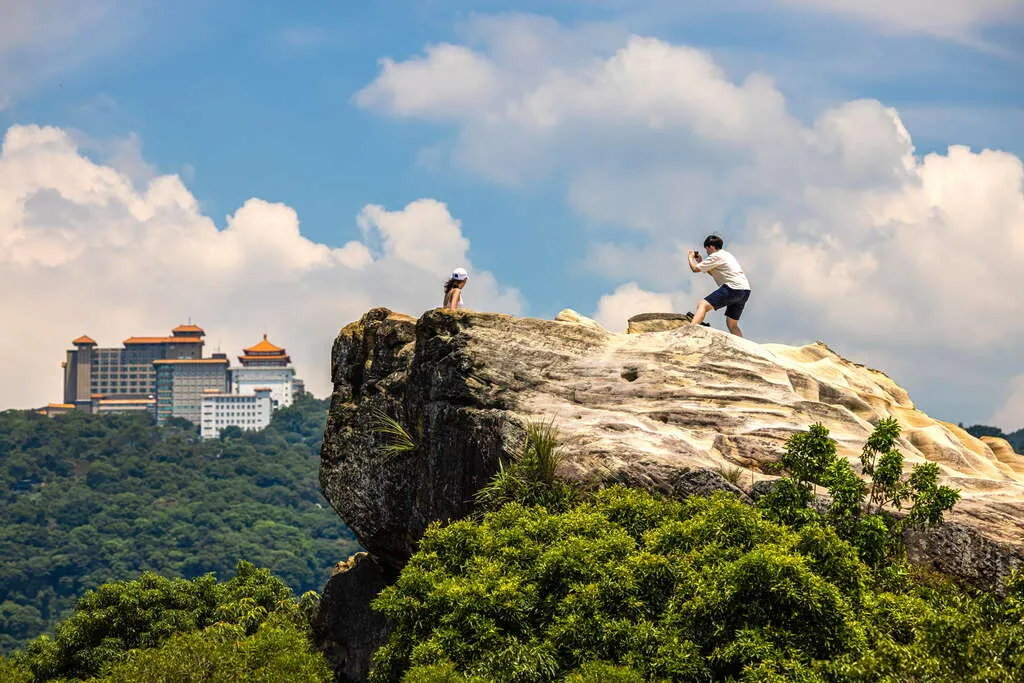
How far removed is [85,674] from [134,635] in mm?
1928

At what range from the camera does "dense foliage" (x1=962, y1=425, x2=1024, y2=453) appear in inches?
2586

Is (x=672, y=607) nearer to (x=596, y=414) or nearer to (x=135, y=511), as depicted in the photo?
(x=596, y=414)

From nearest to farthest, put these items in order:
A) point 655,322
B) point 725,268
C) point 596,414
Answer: point 596,414 → point 725,268 → point 655,322

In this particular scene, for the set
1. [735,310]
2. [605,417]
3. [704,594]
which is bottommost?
[704,594]

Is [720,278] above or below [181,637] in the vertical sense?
above

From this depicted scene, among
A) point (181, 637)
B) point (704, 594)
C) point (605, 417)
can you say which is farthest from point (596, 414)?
point (181, 637)

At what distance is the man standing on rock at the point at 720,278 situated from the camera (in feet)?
62.7

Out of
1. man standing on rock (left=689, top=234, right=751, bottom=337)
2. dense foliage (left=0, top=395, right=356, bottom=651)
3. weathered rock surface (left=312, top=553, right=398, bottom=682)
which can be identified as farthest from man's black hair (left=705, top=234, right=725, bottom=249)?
dense foliage (left=0, top=395, right=356, bottom=651)

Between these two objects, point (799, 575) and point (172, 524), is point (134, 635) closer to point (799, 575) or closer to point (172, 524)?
point (799, 575)

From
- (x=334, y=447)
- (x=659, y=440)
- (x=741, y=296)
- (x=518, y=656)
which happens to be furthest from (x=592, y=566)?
(x=334, y=447)

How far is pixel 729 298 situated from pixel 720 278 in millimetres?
299

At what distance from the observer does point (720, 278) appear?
19203mm

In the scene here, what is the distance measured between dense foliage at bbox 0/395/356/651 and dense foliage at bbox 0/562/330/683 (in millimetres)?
74028

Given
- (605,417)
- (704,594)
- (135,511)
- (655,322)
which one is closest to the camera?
(704,594)
